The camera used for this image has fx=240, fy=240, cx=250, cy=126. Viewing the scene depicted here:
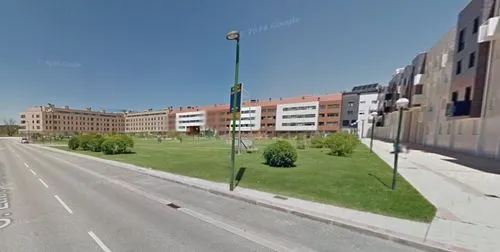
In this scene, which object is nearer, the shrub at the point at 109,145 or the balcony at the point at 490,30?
the balcony at the point at 490,30

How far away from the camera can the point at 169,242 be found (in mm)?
4719

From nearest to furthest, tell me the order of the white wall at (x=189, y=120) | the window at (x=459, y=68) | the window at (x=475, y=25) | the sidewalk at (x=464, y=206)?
the sidewalk at (x=464, y=206) < the window at (x=475, y=25) < the window at (x=459, y=68) < the white wall at (x=189, y=120)

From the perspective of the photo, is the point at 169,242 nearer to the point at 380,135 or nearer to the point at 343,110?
the point at 380,135

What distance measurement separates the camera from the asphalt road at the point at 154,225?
4.59 metres

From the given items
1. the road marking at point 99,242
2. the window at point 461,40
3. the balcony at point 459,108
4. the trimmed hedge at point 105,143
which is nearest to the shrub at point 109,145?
the trimmed hedge at point 105,143

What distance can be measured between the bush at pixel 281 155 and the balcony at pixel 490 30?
Result: 1775 cm

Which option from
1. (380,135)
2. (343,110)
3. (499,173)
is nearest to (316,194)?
(499,173)

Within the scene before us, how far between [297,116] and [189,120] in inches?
2174

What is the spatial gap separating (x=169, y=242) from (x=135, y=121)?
15423 cm

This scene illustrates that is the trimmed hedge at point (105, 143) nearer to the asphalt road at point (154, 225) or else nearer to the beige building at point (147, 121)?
the asphalt road at point (154, 225)

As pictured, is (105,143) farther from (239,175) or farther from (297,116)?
(297,116)

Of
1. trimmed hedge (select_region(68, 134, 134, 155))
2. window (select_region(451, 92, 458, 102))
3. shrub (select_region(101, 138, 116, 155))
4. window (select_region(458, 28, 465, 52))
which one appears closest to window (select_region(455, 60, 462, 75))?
window (select_region(458, 28, 465, 52))

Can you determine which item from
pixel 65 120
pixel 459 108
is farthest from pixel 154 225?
pixel 65 120

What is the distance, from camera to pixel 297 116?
89.2m
